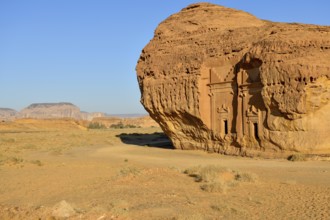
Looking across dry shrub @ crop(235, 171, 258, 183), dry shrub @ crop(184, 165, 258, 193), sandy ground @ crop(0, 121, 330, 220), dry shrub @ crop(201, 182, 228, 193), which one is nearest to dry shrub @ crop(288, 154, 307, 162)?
sandy ground @ crop(0, 121, 330, 220)

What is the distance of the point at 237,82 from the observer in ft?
81.0

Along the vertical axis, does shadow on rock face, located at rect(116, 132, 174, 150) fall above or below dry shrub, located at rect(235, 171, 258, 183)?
below

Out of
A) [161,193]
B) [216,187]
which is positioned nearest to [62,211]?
[161,193]

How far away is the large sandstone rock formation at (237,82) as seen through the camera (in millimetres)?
20953

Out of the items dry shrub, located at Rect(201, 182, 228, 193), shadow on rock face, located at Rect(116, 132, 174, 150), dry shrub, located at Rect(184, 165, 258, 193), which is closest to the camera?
dry shrub, located at Rect(201, 182, 228, 193)

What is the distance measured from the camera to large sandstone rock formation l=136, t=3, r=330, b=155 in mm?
20953

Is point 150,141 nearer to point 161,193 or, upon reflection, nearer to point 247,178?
point 247,178

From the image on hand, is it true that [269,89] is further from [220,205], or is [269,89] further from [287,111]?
[220,205]

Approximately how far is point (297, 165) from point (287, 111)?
340cm

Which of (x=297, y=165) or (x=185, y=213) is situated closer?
(x=185, y=213)

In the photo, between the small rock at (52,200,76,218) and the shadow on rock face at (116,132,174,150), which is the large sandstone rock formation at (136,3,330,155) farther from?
the small rock at (52,200,76,218)

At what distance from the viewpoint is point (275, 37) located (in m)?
22.7

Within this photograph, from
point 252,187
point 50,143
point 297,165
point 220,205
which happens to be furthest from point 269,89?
point 50,143

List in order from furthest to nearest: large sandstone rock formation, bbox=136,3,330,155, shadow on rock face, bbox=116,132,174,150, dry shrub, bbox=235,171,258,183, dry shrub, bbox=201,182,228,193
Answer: shadow on rock face, bbox=116,132,174,150
large sandstone rock formation, bbox=136,3,330,155
dry shrub, bbox=235,171,258,183
dry shrub, bbox=201,182,228,193
